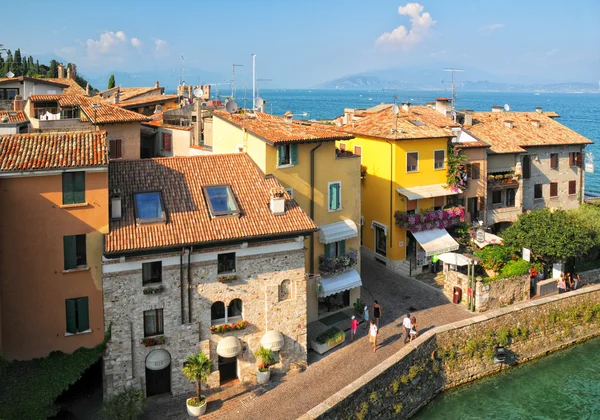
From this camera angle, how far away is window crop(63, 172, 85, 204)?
20.8 meters

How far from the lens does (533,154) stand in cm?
4238

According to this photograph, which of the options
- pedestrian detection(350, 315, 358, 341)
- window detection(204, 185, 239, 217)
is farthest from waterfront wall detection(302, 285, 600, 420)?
window detection(204, 185, 239, 217)

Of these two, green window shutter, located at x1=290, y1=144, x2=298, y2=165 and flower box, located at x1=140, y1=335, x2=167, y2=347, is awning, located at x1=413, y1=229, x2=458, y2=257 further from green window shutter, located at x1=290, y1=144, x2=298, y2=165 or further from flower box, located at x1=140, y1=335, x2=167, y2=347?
flower box, located at x1=140, y1=335, x2=167, y2=347

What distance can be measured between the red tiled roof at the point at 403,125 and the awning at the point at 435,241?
18.7 feet

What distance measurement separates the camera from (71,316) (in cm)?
2119

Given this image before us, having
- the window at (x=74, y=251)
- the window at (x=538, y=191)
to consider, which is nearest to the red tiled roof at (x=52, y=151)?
the window at (x=74, y=251)

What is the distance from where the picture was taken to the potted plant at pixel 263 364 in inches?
Answer: 915

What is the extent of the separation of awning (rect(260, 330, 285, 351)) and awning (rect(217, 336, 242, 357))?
1100 mm

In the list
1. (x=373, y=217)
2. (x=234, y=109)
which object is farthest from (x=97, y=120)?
(x=373, y=217)

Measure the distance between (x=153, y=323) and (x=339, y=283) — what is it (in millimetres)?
9780

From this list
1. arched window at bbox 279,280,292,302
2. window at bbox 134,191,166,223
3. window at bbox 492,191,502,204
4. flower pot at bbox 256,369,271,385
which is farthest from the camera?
window at bbox 492,191,502,204

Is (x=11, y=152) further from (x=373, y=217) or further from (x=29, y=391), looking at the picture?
(x=373, y=217)

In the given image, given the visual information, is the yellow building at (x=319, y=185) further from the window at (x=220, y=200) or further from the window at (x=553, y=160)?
the window at (x=553, y=160)

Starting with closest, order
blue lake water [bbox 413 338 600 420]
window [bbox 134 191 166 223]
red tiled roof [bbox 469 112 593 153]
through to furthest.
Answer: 1. window [bbox 134 191 166 223]
2. blue lake water [bbox 413 338 600 420]
3. red tiled roof [bbox 469 112 593 153]
